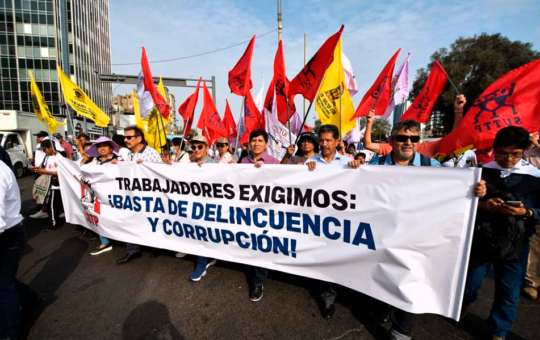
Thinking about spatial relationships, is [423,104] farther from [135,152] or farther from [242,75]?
[135,152]

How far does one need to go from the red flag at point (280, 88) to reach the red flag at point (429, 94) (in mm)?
2238

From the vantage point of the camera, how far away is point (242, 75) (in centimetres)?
470

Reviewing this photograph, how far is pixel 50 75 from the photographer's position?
38281 millimetres

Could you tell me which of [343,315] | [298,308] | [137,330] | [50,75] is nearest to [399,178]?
[343,315]

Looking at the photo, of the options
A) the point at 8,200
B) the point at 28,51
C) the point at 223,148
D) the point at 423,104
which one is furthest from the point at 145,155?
the point at 28,51

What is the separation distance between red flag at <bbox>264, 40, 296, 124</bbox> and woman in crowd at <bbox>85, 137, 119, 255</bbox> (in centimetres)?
276

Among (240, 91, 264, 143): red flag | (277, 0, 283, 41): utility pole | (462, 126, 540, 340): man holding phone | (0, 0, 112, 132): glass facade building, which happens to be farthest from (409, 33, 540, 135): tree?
(0, 0, 112, 132): glass facade building

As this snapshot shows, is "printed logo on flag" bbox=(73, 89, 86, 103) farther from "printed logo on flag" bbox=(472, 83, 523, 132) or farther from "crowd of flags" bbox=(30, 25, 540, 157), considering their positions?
"printed logo on flag" bbox=(472, 83, 523, 132)

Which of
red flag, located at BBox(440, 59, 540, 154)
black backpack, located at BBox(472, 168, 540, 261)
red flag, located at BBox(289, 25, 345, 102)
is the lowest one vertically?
black backpack, located at BBox(472, 168, 540, 261)

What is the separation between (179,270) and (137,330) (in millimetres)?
1024

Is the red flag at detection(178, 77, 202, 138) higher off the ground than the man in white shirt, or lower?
higher

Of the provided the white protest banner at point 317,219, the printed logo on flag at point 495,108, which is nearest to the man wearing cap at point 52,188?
the white protest banner at point 317,219

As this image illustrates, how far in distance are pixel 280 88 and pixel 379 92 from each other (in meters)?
1.93

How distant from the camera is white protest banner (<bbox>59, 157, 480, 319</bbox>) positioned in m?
1.94
